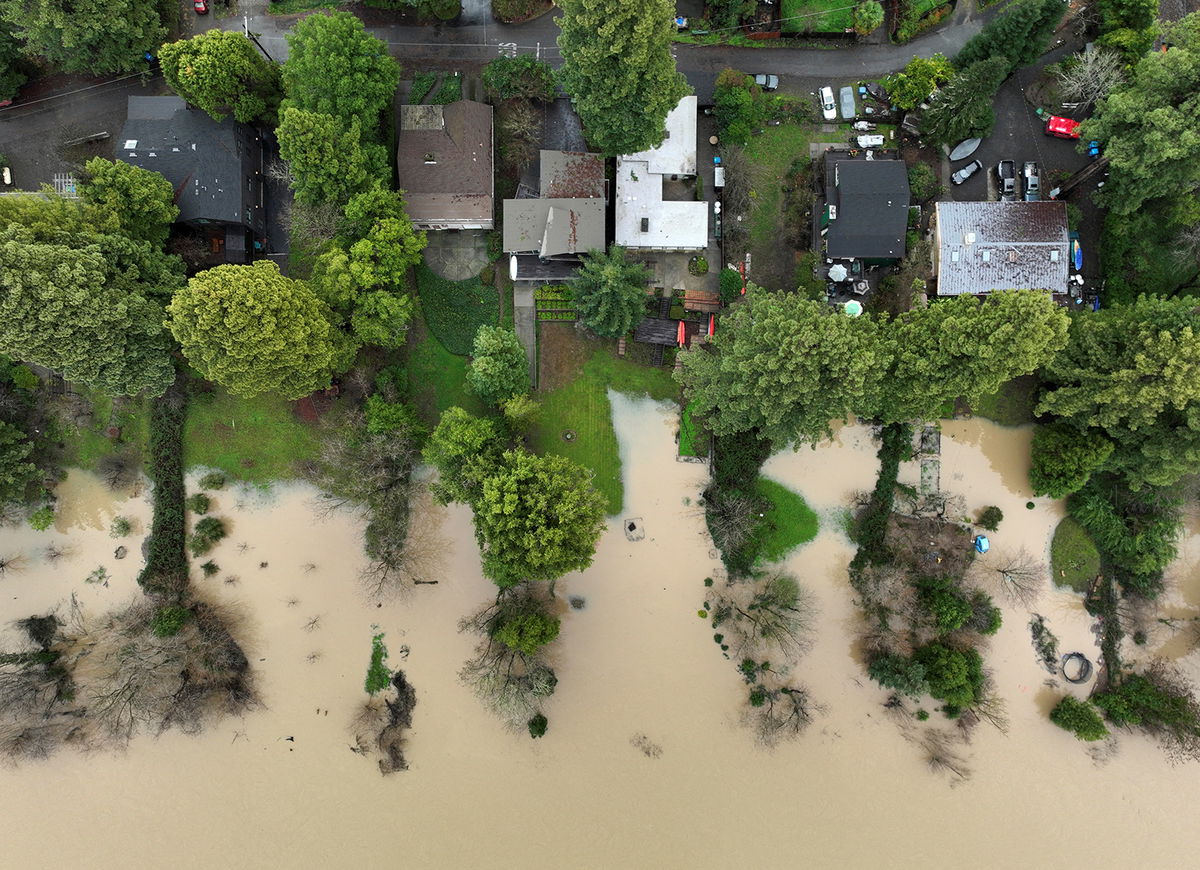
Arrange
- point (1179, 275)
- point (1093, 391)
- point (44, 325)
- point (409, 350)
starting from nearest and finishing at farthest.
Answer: point (44, 325) < point (1093, 391) < point (1179, 275) < point (409, 350)

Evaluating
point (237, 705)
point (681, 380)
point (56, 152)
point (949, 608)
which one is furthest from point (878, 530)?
point (56, 152)

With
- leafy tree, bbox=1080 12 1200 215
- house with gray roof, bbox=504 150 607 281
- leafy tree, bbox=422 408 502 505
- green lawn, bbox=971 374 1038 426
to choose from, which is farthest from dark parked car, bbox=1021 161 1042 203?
leafy tree, bbox=422 408 502 505

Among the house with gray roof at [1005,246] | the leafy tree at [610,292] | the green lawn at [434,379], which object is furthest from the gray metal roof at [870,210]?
the green lawn at [434,379]

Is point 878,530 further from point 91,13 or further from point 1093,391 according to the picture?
point 91,13

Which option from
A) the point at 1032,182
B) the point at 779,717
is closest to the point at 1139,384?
the point at 1032,182

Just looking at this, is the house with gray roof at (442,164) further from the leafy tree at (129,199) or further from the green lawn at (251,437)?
the green lawn at (251,437)

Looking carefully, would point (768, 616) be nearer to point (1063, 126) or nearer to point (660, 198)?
point (660, 198)

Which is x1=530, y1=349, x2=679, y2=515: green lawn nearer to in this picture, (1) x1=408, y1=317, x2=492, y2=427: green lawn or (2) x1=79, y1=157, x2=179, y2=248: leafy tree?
(1) x1=408, y1=317, x2=492, y2=427: green lawn
